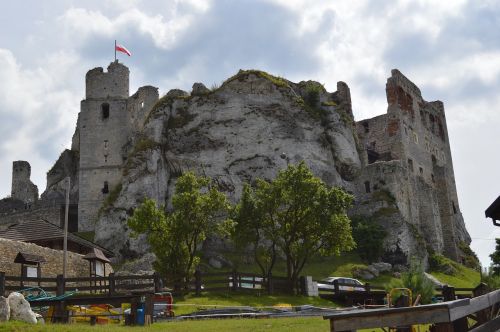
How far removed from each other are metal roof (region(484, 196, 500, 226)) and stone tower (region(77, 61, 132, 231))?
53477 mm

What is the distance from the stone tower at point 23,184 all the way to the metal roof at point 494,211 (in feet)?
237

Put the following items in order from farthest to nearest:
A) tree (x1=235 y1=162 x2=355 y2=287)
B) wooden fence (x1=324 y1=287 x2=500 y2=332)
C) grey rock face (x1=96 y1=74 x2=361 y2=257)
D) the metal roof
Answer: grey rock face (x1=96 y1=74 x2=361 y2=257), tree (x1=235 y1=162 x2=355 y2=287), the metal roof, wooden fence (x1=324 y1=287 x2=500 y2=332)

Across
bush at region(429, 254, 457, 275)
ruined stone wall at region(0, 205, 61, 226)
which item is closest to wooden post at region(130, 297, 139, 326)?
bush at region(429, 254, 457, 275)

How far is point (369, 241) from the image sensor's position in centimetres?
5378

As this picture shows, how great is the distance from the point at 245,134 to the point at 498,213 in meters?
46.5

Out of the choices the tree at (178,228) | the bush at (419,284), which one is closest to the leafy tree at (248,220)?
the tree at (178,228)

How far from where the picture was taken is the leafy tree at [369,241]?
53.8 metres

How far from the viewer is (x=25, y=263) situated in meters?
32.6

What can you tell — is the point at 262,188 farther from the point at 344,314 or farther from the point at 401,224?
the point at 344,314

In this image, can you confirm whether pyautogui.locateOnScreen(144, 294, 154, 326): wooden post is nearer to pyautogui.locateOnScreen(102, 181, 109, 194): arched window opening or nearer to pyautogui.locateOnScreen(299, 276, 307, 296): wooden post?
pyautogui.locateOnScreen(299, 276, 307, 296): wooden post

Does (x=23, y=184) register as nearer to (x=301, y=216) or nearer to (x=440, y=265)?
(x=440, y=265)

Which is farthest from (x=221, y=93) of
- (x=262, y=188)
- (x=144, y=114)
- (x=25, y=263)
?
(x=25, y=263)

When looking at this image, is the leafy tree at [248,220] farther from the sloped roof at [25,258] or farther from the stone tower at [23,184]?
the stone tower at [23,184]

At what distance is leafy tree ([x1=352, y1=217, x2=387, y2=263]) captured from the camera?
5375cm
